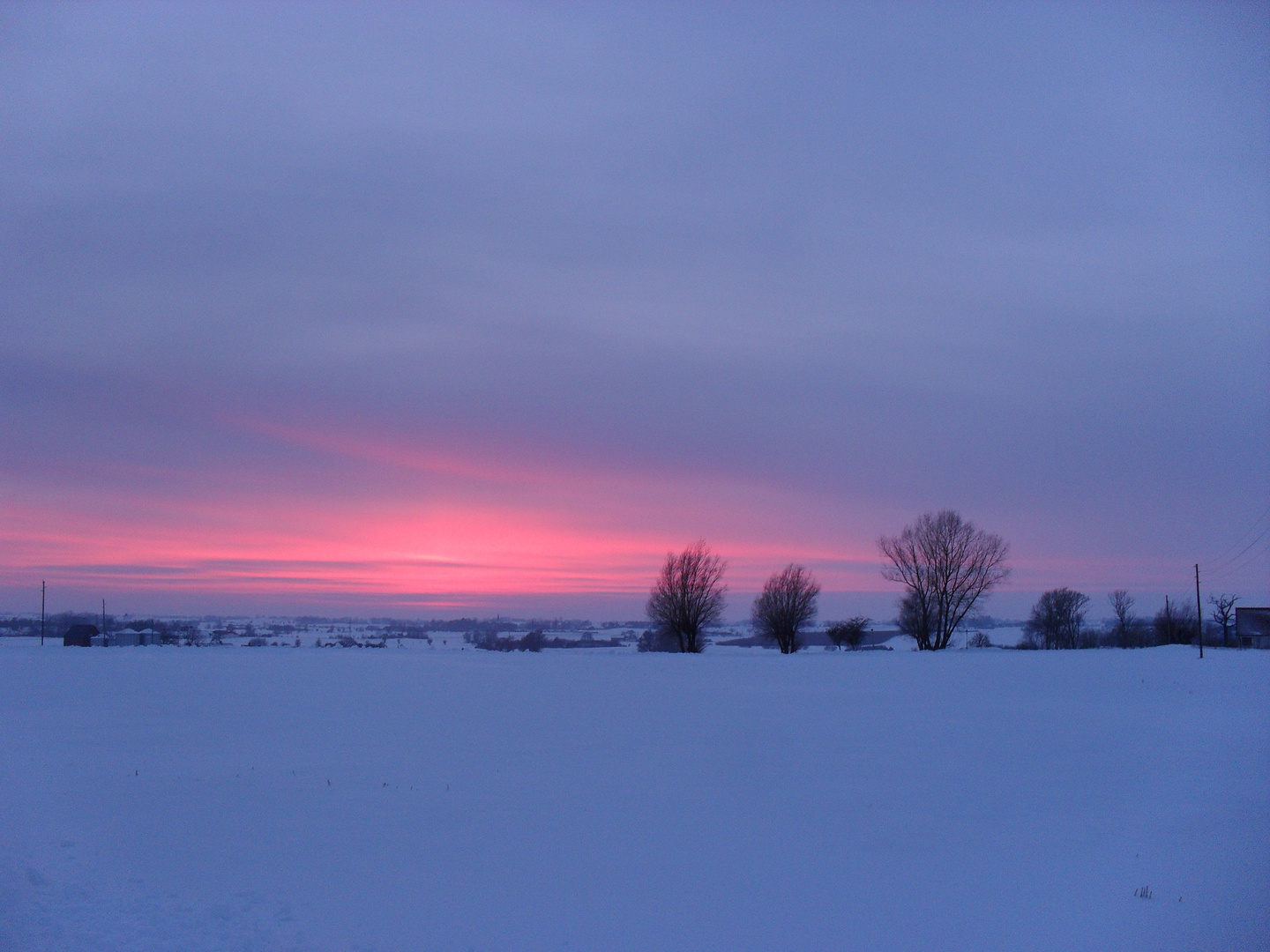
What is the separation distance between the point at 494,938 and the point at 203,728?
15.3m

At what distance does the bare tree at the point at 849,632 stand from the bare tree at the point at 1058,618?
33244mm

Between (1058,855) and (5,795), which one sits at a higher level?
(5,795)

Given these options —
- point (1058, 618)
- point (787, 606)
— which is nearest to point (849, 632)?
point (787, 606)

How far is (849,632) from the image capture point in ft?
240

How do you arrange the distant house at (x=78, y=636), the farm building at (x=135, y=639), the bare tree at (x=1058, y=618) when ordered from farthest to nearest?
the bare tree at (x=1058, y=618) < the farm building at (x=135, y=639) < the distant house at (x=78, y=636)

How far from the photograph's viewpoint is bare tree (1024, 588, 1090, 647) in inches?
3780

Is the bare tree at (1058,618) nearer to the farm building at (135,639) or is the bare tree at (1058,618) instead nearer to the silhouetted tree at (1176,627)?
the silhouetted tree at (1176,627)

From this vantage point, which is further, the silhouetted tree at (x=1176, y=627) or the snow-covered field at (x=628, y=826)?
the silhouetted tree at (x=1176, y=627)

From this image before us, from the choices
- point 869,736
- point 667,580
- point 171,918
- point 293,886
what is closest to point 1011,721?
point 869,736

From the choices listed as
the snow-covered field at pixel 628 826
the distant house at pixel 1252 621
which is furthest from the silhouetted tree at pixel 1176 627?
the snow-covered field at pixel 628 826

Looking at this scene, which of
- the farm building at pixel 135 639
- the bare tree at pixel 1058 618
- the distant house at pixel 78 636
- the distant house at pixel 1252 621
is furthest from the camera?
the bare tree at pixel 1058 618

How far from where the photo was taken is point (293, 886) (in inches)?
383

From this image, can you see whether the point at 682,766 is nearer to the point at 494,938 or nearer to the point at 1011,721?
the point at 494,938

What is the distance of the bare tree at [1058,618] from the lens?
315 ft
